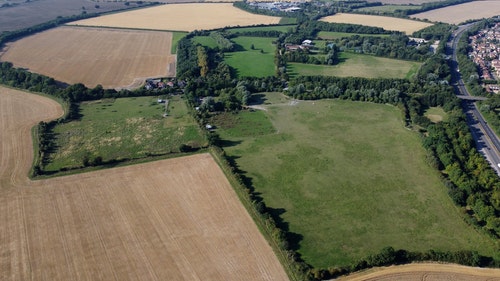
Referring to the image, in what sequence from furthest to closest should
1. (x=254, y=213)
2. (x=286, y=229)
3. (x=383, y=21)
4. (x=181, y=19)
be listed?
(x=181, y=19) < (x=383, y=21) < (x=254, y=213) < (x=286, y=229)

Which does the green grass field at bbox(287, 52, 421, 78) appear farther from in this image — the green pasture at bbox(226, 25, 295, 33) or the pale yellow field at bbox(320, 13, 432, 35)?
the green pasture at bbox(226, 25, 295, 33)

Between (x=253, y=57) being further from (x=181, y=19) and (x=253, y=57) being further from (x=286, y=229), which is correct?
(x=286, y=229)

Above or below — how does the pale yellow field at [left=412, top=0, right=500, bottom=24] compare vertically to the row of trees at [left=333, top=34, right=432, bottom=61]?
above

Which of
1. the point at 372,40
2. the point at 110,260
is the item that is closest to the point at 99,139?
the point at 110,260

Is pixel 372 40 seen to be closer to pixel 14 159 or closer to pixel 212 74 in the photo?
pixel 212 74

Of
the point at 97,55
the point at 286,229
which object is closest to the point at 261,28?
the point at 97,55

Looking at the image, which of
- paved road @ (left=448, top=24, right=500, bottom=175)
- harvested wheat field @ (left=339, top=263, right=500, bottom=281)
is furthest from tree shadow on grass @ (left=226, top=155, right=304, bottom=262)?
paved road @ (left=448, top=24, right=500, bottom=175)
